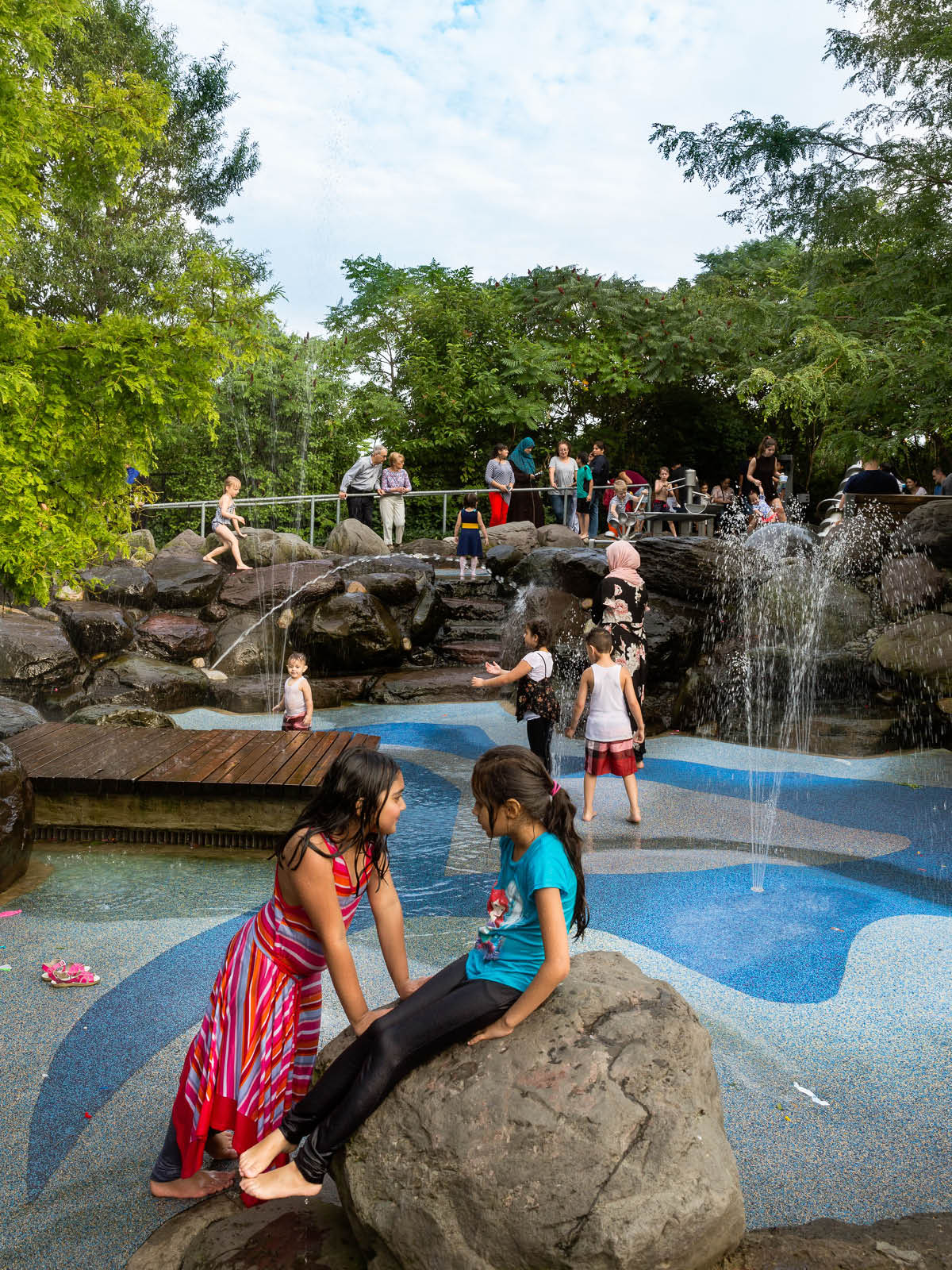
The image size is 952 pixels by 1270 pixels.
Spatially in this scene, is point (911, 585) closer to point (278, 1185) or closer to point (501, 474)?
point (501, 474)

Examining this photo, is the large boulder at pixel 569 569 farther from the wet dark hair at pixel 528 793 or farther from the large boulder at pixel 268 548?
the wet dark hair at pixel 528 793

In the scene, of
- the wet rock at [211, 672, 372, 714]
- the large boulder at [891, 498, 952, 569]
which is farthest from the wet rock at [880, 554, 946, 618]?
the wet rock at [211, 672, 372, 714]

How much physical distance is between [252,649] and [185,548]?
5.64m

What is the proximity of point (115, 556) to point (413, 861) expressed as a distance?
1111 cm

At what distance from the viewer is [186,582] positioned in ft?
45.3

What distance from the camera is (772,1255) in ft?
8.15

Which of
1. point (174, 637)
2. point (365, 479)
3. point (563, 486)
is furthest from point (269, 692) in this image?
point (563, 486)

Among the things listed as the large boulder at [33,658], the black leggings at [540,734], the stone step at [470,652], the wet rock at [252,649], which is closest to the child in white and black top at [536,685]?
the black leggings at [540,734]

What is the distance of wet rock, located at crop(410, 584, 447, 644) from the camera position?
1327 cm

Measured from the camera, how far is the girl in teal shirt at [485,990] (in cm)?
245

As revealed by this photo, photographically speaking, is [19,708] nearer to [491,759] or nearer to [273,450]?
[491,759]

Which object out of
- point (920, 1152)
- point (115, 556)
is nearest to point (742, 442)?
point (115, 556)

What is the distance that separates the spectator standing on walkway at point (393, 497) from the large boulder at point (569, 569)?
421cm

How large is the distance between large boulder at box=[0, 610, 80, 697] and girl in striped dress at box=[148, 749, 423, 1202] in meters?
8.75
